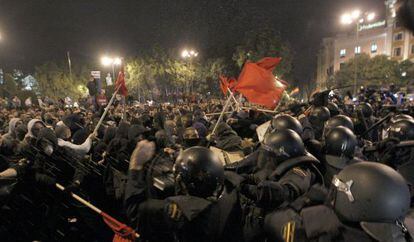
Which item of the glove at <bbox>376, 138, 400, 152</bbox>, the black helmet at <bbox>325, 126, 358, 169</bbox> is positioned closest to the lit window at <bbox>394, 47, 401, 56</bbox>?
the glove at <bbox>376, 138, 400, 152</bbox>

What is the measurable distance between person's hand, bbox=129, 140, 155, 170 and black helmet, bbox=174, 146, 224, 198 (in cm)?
80

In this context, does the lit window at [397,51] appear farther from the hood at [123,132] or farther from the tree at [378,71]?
the hood at [123,132]

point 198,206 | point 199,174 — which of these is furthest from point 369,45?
point 198,206

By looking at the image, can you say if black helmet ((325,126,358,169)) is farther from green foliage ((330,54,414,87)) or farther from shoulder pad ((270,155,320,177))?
green foliage ((330,54,414,87))

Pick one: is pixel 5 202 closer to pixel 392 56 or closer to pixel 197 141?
pixel 197 141

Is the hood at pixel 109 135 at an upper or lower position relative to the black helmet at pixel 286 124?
lower

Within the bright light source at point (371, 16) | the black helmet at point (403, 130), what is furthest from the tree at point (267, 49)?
the black helmet at point (403, 130)

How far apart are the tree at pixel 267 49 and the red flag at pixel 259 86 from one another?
122 feet

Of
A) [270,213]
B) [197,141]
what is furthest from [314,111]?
[270,213]

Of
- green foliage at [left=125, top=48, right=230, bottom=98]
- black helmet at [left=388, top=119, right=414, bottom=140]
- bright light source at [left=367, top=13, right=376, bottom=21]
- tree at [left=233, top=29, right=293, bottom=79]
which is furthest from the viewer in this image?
bright light source at [left=367, top=13, right=376, bottom=21]

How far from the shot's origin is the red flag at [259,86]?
8391mm

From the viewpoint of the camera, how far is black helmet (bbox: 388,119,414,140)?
18.7 feet

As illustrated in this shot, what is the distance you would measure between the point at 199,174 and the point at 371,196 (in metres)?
1.45

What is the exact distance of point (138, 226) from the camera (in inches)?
144
